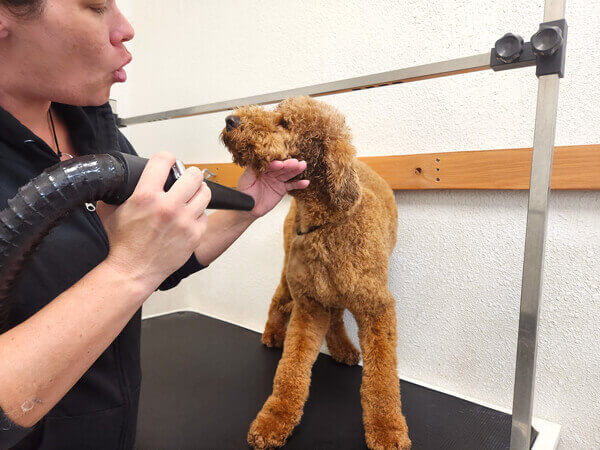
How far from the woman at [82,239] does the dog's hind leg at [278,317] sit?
0.50 m

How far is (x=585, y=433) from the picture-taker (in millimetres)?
863

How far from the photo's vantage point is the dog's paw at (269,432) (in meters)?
0.76

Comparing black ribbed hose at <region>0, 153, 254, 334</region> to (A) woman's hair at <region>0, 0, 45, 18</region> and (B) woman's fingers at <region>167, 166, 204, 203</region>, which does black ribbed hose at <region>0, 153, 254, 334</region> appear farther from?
(A) woman's hair at <region>0, 0, 45, 18</region>

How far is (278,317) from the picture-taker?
4.10 ft

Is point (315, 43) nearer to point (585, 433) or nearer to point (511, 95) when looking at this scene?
point (511, 95)

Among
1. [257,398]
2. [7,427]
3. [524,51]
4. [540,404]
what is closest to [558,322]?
[540,404]

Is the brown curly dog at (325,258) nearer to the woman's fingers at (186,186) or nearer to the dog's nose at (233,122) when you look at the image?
the dog's nose at (233,122)

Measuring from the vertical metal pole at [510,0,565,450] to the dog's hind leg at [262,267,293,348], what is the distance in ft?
2.43

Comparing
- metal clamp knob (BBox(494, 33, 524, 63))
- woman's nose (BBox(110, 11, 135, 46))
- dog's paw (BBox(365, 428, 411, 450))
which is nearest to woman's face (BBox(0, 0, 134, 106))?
woman's nose (BBox(110, 11, 135, 46))

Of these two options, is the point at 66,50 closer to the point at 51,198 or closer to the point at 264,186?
the point at 51,198

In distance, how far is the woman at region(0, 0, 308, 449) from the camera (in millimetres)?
353

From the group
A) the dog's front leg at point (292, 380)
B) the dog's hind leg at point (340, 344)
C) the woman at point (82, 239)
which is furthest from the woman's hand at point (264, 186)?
the dog's hind leg at point (340, 344)

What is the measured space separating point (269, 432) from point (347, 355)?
1.37ft

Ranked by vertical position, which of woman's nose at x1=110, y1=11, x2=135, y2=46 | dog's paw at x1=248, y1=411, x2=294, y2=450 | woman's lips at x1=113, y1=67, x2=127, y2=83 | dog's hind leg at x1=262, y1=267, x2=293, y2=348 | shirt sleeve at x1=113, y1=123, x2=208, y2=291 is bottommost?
dog's paw at x1=248, y1=411, x2=294, y2=450
